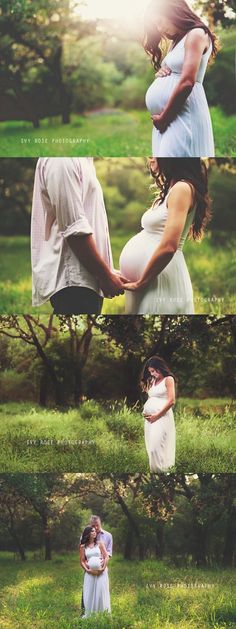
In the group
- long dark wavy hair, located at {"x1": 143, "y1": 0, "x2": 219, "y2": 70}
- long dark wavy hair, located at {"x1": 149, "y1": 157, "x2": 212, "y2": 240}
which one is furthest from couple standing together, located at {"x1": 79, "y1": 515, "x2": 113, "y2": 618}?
long dark wavy hair, located at {"x1": 143, "y1": 0, "x2": 219, "y2": 70}

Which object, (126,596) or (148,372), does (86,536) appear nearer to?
(126,596)

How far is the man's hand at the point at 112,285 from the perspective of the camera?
7527mm

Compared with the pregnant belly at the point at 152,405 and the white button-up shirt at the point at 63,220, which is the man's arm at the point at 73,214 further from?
the pregnant belly at the point at 152,405

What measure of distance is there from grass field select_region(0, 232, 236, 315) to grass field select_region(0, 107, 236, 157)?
0.53 meters

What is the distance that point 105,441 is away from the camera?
778cm

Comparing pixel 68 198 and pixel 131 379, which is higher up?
pixel 68 198

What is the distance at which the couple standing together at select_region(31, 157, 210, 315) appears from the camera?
24.5ft

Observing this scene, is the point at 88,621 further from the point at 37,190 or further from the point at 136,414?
the point at 37,190

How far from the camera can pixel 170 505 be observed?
7.84 m

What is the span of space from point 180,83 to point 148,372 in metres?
1.62

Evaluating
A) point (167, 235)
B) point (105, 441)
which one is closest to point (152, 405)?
point (105, 441)

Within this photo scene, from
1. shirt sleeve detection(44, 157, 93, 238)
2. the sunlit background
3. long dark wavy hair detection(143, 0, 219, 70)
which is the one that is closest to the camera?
shirt sleeve detection(44, 157, 93, 238)

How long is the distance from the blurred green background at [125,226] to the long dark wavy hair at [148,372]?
1.37 ft

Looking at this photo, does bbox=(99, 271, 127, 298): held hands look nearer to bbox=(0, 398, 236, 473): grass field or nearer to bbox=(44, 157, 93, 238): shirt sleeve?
bbox=(44, 157, 93, 238): shirt sleeve
